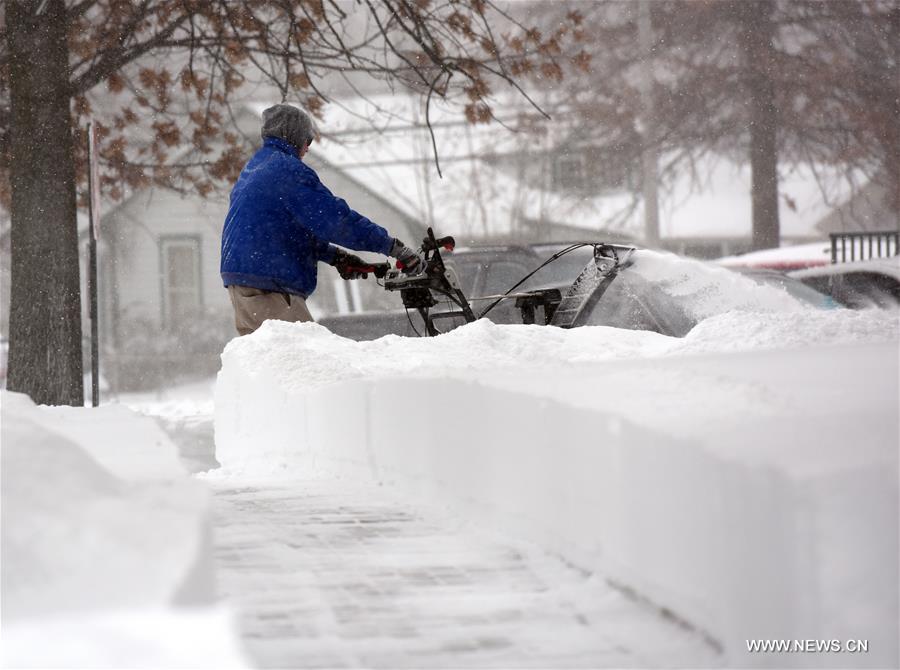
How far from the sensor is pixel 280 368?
634cm

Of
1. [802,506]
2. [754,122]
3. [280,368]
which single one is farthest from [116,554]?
[754,122]

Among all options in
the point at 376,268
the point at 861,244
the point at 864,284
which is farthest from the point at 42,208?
the point at 861,244

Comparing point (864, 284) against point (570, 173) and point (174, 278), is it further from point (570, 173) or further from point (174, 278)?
point (174, 278)

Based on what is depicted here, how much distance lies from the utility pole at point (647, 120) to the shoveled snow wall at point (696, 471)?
66.0ft

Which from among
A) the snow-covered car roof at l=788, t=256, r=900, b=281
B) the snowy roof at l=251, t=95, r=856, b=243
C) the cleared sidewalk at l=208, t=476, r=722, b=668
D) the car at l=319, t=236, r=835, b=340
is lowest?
the cleared sidewalk at l=208, t=476, r=722, b=668

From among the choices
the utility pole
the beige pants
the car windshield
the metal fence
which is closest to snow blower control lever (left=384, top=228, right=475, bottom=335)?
the beige pants

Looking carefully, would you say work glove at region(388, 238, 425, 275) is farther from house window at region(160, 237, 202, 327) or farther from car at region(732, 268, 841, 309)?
house window at region(160, 237, 202, 327)

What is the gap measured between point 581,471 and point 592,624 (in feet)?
1.62

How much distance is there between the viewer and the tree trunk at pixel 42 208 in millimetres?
9305

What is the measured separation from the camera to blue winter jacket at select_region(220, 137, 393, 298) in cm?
651

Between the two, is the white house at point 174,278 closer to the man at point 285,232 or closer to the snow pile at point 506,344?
the man at point 285,232

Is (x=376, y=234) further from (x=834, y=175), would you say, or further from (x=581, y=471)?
(x=834, y=175)

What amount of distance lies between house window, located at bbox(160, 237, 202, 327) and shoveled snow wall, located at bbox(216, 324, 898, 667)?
924 inches

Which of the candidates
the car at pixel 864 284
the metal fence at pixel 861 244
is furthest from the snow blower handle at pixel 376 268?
the metal fence at pixel 861 244
